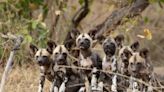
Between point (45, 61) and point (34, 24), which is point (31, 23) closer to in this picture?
point (34, 24)

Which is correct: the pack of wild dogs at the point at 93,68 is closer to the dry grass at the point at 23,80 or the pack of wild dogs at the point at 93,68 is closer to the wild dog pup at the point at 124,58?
the wild dog pup at the point at 124,58

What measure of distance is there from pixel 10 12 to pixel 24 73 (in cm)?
104

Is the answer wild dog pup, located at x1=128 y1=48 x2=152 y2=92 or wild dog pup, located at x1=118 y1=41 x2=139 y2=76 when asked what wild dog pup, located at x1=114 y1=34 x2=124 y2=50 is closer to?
wild dog pup, located at x1=118 y1=41 x2=139 y2=76

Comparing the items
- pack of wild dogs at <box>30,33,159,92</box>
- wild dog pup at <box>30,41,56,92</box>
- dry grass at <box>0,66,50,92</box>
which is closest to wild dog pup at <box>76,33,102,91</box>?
pack of wild dogs at <box>30,33,159,92</box>

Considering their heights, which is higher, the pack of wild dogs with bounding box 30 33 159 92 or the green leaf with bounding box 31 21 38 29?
the green leaf with bounding box 31 21 38 29

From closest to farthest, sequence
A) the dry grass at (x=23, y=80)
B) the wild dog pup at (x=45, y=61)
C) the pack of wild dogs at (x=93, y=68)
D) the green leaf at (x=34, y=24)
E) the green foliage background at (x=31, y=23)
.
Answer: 1. the pack of wild dogs at (x=93, y=68)
2. the wild dog pup at (x=45, y=61)
3. the dry grass at (x=23, y=80)
4. the green leaf at (x=34, y=24)
5. the green foliage background at (x=31, y=23)

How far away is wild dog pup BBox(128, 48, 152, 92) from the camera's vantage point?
5039 mm

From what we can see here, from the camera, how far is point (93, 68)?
204 inches

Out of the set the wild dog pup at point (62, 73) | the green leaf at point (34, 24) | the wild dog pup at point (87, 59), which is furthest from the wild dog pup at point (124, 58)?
the green leaf at point (34, 24)

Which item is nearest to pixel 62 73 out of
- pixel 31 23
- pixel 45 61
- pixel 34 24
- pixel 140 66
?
pixel 45 61

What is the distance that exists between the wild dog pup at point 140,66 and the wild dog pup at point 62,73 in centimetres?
47

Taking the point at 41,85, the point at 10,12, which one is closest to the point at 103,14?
the point at 10,12

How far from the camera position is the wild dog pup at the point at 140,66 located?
5.04 meters

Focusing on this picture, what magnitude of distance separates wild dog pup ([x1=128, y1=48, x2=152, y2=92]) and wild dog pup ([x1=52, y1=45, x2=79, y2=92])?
47cm
